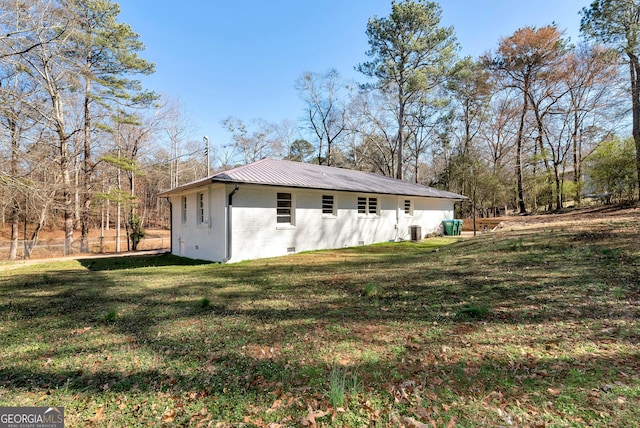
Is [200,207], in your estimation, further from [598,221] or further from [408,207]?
[598,221]

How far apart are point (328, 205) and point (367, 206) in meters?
2.57

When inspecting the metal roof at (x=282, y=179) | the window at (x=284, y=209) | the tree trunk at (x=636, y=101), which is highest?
the tree trunk at (x=636, y=101)

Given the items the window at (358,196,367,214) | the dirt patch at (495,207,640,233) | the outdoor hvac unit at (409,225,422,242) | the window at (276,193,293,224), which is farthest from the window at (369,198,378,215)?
the dirt patch at (495,207,640,233)

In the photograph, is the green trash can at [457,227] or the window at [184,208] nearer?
the window at [184,208]

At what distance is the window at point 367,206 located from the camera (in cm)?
1412

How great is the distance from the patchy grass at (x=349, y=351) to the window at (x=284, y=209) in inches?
218

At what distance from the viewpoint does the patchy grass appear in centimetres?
217

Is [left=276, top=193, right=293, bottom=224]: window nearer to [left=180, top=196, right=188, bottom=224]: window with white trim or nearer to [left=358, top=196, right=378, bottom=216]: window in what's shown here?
[left=358, top=196, right=378, bottom=216]: window

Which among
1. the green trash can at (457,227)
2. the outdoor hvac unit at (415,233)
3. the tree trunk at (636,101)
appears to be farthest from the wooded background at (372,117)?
the outdoor hvac unit at (415,233)

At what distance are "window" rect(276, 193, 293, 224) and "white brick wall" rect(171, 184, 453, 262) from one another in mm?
205

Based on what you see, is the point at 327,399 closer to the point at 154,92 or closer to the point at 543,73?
the point at 154,92

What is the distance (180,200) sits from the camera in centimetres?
1309

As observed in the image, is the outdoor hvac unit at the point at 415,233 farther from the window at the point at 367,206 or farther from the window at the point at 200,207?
the window at the point at 200,207

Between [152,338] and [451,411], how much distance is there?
10.8 feet
